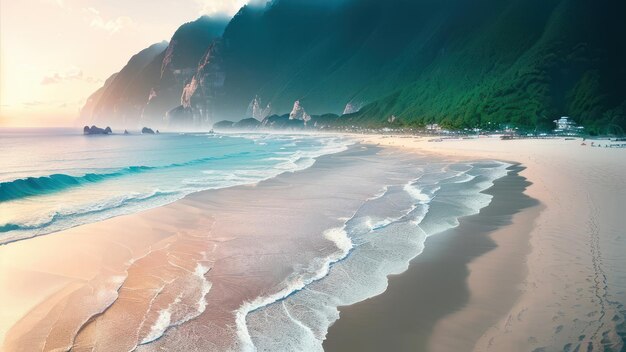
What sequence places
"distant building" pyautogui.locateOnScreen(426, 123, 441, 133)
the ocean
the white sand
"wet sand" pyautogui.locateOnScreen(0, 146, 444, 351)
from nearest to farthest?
the white sand
"wet sand" pyautogui.locateOnScreen(0, 146, 444, 351)
the ocean
"distant building" pyautogui.locateOnScreen(426, 123, 441, 133)

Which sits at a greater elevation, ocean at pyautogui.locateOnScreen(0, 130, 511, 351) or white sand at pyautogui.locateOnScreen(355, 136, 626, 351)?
white sand at pyautogui.locateOnScreen(355, 136, 626, 351)

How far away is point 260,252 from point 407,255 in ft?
12.5

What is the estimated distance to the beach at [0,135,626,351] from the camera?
6.47 m

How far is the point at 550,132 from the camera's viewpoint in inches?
3305

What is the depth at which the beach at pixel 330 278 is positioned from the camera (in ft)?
21.2

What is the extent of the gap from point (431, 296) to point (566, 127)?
300 feet

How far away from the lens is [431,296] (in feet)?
26.2

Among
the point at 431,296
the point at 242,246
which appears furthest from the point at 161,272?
the point at 431,296

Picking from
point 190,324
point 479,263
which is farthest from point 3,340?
point 479,263

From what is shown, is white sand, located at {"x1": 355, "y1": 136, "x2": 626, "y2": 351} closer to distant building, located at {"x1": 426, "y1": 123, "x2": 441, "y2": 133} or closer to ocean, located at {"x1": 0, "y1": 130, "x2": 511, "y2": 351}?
ocean, located at {"x1": 0, "y1": 130, "x2": 511, "y2": 351}

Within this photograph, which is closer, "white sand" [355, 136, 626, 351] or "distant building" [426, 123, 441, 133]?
"white sand" [355, 136, 626, 351]

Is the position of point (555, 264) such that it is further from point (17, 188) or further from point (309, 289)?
point (17, 188)

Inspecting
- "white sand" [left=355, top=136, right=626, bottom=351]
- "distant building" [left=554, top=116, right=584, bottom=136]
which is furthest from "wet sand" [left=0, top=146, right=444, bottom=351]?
"distant building" [left=554, top=116, right=584, bottom=136]

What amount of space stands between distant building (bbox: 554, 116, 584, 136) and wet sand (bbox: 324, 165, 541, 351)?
78.8m
